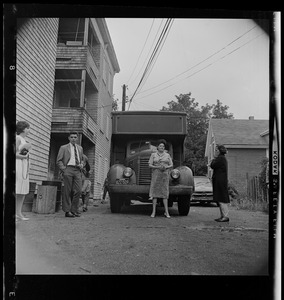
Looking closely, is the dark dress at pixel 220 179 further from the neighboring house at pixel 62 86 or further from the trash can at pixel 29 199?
the trash can at pixel 29 199

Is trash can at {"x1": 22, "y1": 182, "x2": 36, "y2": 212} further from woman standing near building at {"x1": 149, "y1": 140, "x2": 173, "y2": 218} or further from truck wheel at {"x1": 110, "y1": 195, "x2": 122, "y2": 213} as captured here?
woman standing near building at {"x1": 149, "y1": 140, "x2": 173, "y2": 218}

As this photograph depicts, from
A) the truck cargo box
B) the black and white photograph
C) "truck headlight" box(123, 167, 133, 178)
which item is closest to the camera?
the black and white photograph

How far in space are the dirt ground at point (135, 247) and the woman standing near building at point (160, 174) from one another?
0.54m

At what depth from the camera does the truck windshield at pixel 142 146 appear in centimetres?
358

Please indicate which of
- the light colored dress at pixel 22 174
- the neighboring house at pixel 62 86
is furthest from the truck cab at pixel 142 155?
the light colored dress at pixel 22 174

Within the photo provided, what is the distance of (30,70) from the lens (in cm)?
237

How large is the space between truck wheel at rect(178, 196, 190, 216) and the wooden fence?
2.43ft

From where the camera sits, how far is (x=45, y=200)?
8.05 feet

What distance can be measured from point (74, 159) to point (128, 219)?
691 mm

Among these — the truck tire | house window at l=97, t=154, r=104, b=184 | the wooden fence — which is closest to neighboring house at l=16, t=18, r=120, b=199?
house window at l=97, t=154, r=104, b=184

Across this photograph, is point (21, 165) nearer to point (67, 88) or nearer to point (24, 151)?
point (24, 151)

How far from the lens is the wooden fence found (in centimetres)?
237
